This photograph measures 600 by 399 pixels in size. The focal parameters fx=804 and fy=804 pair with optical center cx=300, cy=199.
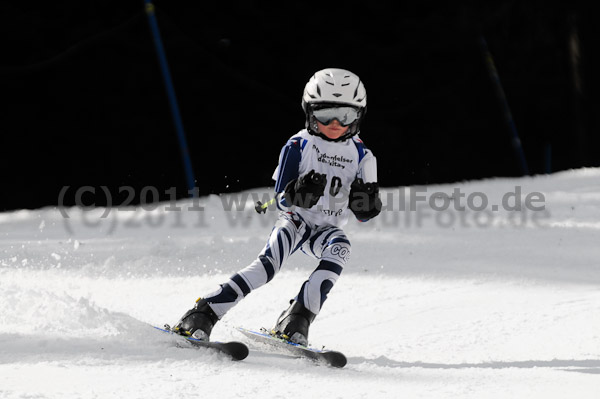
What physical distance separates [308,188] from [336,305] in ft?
A: 4.46

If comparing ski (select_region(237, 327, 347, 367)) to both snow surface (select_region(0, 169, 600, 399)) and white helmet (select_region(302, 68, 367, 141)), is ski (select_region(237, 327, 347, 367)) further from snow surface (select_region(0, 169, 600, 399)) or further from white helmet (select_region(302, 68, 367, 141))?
white helmet (select_region(302, 68, 367, 141))

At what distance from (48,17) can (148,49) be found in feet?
5.02

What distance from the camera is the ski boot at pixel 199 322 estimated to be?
12.9 ft

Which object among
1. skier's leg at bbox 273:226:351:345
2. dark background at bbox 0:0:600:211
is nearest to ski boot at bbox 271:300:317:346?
skier's leg at bbox 273:226:351:345

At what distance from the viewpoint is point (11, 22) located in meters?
11.5

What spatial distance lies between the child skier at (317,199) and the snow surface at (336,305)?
31 cm

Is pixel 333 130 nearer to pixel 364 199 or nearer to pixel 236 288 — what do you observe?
pixel 364 199

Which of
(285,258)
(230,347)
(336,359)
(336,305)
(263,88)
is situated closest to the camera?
(336,359)

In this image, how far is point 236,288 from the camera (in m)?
4.02

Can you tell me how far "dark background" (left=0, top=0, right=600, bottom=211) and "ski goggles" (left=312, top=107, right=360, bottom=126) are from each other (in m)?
5.68

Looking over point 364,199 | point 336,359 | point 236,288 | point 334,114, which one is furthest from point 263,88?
point 336,359

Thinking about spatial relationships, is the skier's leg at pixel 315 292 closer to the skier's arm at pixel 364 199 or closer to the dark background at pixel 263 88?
the skier's arm at pixel 364 199

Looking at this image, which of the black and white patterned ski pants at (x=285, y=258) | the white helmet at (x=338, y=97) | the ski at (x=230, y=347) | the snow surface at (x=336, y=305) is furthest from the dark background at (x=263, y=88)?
the ski at (x=230, y=347)

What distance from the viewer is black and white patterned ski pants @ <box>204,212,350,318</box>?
158 inches
